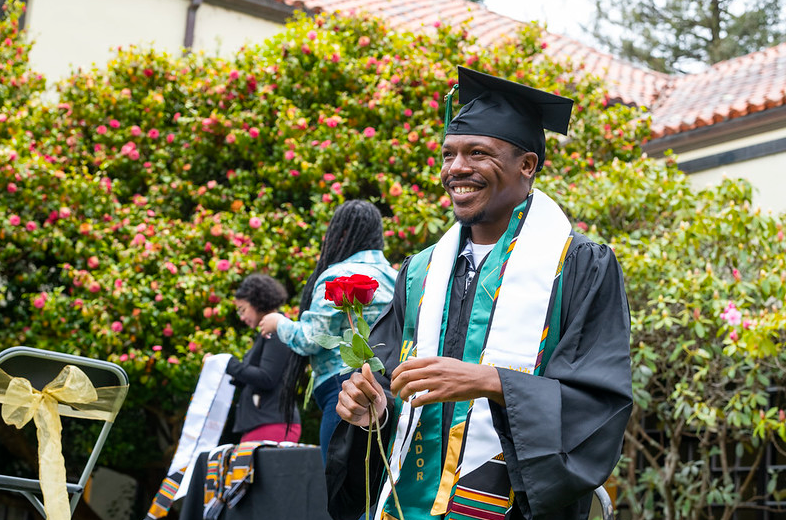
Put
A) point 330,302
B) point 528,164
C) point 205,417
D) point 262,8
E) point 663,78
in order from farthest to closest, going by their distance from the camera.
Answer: point 663,78, point 262,8, point 205,417, point 330,302, point 528,164

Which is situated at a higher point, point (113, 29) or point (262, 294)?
point (113, 29)

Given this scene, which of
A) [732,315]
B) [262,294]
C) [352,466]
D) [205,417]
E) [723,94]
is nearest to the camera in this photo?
[352,466]

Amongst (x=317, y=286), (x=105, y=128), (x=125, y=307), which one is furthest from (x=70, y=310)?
(x=317, y=286)

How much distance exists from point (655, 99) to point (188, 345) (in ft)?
30.2

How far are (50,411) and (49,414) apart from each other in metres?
0.01

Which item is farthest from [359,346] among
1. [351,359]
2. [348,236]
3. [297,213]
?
[297,213]

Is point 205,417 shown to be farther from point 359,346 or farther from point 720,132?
point 720,132

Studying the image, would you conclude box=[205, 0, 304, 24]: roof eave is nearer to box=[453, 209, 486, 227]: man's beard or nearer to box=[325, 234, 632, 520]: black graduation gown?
box=[453, 209, 486, 227]: man's beard

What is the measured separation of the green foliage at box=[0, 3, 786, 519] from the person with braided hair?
2.70 m

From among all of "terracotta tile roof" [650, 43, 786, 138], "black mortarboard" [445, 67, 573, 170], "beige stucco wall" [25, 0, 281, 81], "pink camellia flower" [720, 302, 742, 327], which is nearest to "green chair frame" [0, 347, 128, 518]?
"black mortarboard" [445, 67, 573, 170]

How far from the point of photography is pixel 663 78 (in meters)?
15.4

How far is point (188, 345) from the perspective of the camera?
24.0 feet

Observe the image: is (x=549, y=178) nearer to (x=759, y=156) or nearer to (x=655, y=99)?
(x=759, y=156)

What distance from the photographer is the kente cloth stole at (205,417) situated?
5086mm
